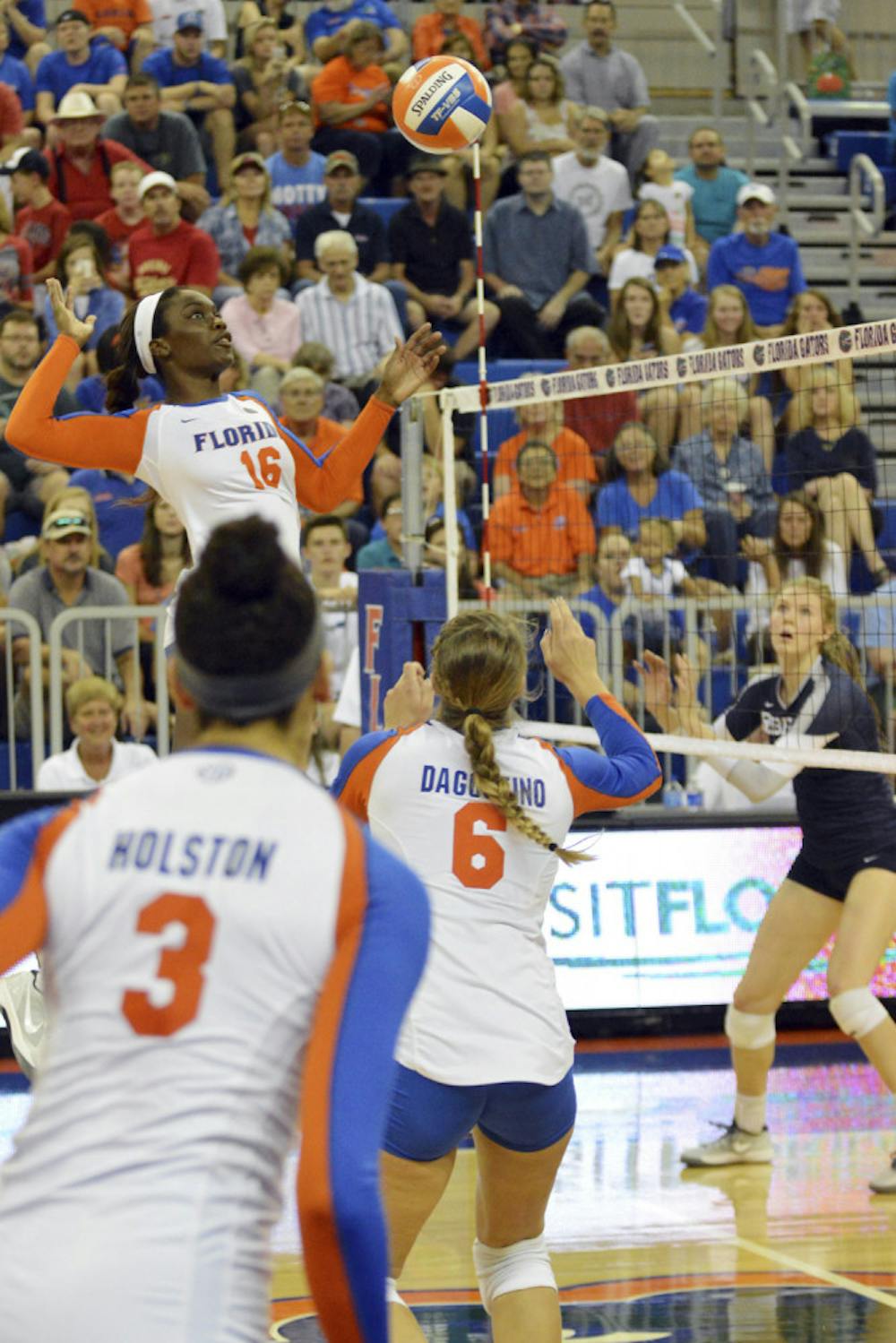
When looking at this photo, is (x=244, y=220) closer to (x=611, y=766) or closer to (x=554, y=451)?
(x=554, y=451)

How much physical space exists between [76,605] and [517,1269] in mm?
5826

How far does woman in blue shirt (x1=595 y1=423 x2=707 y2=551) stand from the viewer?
411 inches

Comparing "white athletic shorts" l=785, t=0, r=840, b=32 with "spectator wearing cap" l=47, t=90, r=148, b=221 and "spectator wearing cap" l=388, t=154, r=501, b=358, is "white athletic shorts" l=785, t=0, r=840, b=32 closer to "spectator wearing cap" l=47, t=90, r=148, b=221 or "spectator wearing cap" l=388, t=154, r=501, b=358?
"spectator wearing cap" l=388, t=154, r=501, b=358

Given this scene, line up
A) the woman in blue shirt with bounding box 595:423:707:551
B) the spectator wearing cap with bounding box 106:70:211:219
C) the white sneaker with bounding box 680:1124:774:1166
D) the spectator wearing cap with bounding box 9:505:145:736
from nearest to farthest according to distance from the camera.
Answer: the white sneaker with bounding box 680:1124:774:1166 < the spectator wearing cap with bounding box 9:505:145:736 < the woman in blue shirt with bounding box 595:423:707:551 < the spectator wearing cap with bounding box 106:70:211:219

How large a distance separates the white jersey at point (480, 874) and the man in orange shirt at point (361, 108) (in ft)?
34.3

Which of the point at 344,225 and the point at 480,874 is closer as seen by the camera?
the point at 480,874

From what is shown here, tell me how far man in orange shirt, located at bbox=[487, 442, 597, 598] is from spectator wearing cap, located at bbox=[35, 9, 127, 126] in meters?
5.07

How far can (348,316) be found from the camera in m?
12.6

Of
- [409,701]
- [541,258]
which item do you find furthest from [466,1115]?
[541,258]

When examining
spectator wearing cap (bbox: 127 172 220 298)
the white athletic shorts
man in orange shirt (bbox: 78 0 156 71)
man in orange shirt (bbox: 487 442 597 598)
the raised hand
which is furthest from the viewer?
the white athletic shorts

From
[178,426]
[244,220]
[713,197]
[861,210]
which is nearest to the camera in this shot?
[178,426]

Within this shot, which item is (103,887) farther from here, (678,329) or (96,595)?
(678,329)

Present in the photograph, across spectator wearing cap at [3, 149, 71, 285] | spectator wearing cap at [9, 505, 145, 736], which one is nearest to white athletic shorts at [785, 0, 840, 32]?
spectator wearing cap at [3, 149, 71, 285]

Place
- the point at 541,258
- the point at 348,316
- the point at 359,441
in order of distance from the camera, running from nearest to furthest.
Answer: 1. the point at 359,441
2. the point at 348,316
3. the point at 541,258
